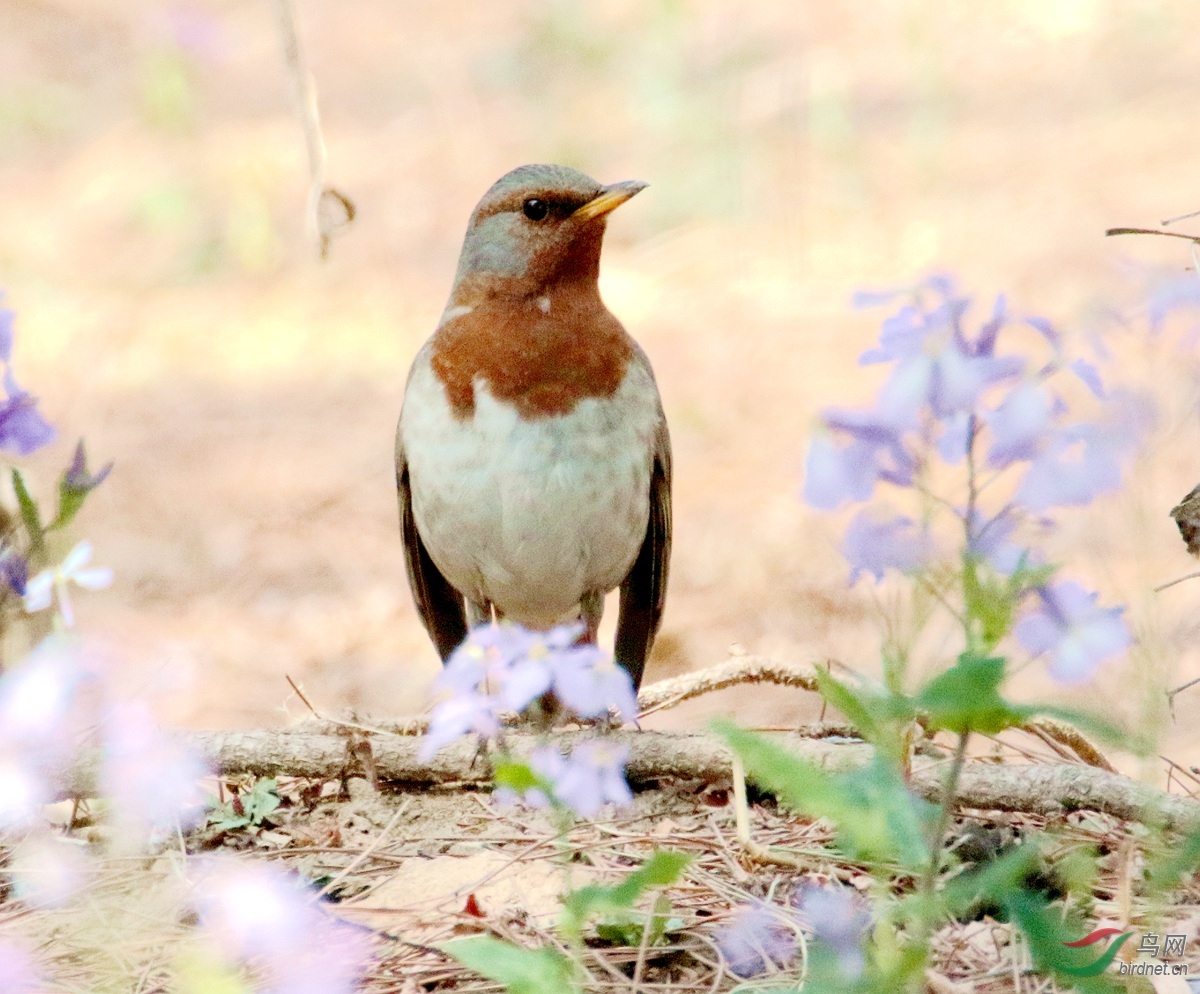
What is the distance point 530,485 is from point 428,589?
902 millimetres

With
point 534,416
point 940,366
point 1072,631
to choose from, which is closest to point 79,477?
point 940,366

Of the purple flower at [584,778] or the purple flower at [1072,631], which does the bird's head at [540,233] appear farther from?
the purple flower at [1072,631]

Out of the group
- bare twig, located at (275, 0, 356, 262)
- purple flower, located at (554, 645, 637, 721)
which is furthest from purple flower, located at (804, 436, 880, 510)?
bare twig, located at (275, 0, 356, 262)

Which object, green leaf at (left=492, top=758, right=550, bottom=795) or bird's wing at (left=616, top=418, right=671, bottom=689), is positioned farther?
bird's wing at (left=616, top=418, right=671, bottom=689)

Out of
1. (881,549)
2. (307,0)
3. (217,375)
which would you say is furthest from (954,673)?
(307,0)

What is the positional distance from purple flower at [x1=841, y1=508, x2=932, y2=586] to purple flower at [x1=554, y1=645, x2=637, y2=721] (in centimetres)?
40

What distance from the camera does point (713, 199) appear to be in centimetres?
893

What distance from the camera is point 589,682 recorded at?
1.89 meters

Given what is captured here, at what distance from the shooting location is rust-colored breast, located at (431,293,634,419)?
3.54 meters

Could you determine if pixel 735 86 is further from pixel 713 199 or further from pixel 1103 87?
pixel 1103 87

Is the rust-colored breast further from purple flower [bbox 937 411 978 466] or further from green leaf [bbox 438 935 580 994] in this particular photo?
purple flower [bbox 937 411 978 466]

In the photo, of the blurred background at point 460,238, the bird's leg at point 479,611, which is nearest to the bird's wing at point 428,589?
the bird's leg at point 479,611

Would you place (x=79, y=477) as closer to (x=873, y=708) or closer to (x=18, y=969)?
(x=18, y=969)

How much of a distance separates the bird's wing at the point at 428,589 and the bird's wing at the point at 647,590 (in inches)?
20.0
